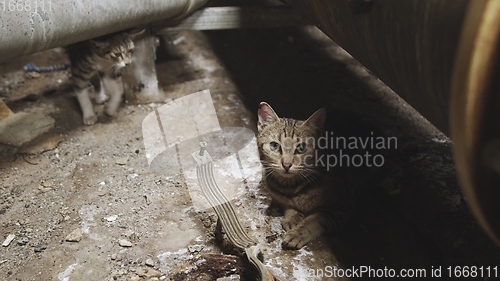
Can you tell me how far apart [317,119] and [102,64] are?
1559mm

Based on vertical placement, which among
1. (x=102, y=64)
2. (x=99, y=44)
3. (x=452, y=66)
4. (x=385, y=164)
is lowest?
(x=385, y=164)

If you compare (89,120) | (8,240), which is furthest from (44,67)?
(8,240)

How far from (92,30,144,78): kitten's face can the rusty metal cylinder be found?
5.12 feet

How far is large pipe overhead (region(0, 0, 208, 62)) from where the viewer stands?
72.9 inches

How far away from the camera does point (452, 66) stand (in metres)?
1.07

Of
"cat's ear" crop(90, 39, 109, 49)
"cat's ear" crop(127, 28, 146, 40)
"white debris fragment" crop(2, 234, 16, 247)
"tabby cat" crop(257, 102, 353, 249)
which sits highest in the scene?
"cat's ear" crop(127, 28, 146, 40)

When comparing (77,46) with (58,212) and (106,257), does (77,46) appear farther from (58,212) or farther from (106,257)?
(106,257)

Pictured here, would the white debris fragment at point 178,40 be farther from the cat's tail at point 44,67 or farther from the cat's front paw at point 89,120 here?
the cat's front paw at point 89,120

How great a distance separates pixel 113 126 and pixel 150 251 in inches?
48.6

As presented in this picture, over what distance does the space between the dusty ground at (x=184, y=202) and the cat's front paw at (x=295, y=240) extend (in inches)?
1.2

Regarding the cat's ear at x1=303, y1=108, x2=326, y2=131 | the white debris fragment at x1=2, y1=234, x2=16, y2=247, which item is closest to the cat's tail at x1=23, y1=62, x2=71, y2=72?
the white debris fragment at x1=2, y1=234, x2=16, y2=247

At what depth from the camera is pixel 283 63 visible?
354 cm

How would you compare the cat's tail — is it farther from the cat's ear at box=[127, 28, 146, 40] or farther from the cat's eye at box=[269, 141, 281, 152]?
the cat's eye at box=[269, 141, 281, 152]

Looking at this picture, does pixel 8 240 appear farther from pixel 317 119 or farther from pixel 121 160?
pixel 317 119
